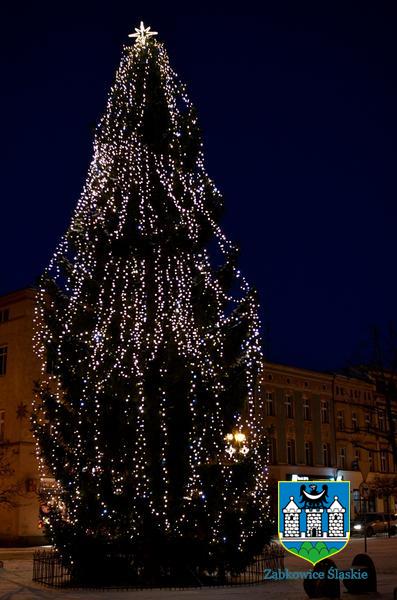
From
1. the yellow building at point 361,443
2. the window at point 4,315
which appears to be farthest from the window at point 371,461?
the window at point 4,315

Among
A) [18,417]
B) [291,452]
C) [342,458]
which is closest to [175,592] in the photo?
[18,417]

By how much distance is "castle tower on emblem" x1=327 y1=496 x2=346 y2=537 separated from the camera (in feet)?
46.3

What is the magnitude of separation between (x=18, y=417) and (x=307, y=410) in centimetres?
2638

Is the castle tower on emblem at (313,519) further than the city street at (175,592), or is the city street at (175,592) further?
the city street at (175,592)

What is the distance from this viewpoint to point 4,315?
4197 cm

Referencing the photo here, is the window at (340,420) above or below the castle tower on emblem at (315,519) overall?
above

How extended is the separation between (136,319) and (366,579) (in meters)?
7.99

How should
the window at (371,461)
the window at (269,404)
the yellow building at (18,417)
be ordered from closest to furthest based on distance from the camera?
the yellow building at (18,417) < the window at (269,404) < the window at (371,461)

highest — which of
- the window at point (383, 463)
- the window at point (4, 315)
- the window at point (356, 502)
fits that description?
the window at point (4, 315)

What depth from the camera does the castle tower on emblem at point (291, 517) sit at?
14.1 meters

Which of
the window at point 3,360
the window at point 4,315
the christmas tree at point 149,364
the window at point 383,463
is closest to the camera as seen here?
the christmas tree at point 149,364

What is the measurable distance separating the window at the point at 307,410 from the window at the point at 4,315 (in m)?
25.7

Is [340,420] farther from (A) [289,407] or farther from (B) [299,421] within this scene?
(A) [289,407]

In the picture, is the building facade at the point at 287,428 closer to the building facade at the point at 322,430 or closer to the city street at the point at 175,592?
the building facade at the point at 322,430
